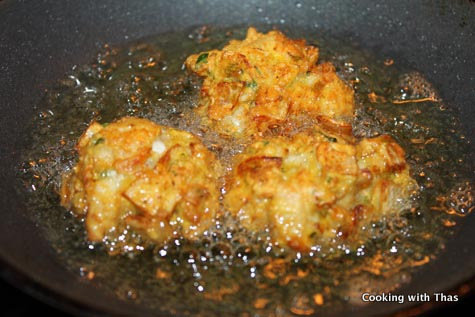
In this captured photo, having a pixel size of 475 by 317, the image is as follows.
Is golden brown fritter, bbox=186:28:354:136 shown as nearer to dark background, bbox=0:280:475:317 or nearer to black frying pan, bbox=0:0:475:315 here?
black frying pan, bbox=0:0:475:315

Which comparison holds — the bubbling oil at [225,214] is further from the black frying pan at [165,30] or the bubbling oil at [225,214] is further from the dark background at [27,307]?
the dark background at [27,307]

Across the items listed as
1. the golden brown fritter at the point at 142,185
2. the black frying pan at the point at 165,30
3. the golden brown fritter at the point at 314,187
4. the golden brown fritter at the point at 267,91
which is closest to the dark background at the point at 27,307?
the black frying pan at the point at 165,30

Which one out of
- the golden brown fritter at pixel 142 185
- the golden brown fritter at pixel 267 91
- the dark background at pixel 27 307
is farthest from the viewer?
the golden brown fritter at pixel 267 91

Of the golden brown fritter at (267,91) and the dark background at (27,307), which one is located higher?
the golden brown fritter at (267,91)

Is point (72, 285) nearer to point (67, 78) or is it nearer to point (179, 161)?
point (179, 161)

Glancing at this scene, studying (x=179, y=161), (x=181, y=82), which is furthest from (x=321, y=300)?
(x=181, y=82)

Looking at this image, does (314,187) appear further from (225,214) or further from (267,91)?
(267,91)

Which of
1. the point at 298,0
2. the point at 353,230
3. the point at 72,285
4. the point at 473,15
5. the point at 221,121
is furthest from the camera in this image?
the point at 298,0
